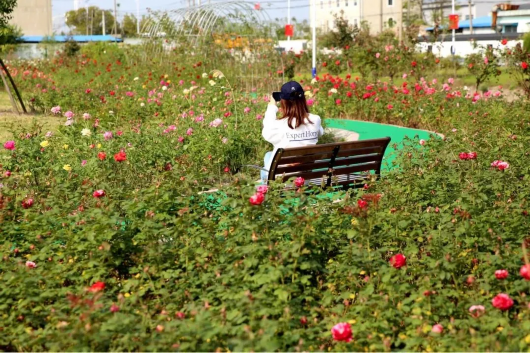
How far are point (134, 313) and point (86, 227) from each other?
806 mm

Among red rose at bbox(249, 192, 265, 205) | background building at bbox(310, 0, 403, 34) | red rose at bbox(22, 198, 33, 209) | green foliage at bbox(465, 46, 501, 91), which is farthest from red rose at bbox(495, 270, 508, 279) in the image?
background building at bbox(310, 0, 403, 34)

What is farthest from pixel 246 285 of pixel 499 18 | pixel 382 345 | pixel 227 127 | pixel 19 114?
pixel 499 18

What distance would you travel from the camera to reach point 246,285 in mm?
4047

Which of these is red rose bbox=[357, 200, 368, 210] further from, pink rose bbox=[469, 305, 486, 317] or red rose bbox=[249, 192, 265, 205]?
pink rose bbox=[469, 305, 486, 317]

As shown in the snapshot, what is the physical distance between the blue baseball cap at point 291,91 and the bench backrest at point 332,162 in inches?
20.1

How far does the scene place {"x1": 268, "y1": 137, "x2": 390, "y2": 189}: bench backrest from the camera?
20.6 ft

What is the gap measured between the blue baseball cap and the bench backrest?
51cm

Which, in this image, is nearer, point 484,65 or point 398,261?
point 398,261

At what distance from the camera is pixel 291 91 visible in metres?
6.52

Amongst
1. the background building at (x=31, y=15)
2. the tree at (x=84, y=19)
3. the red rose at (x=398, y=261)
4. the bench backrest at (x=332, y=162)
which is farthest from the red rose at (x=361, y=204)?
the tree at (x=84, y=19)

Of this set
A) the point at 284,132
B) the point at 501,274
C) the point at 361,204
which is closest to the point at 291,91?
the point at 284,132

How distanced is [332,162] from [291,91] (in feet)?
2.39

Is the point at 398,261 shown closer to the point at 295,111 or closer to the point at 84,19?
the point at 295,111

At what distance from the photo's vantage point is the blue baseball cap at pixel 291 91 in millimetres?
6480
